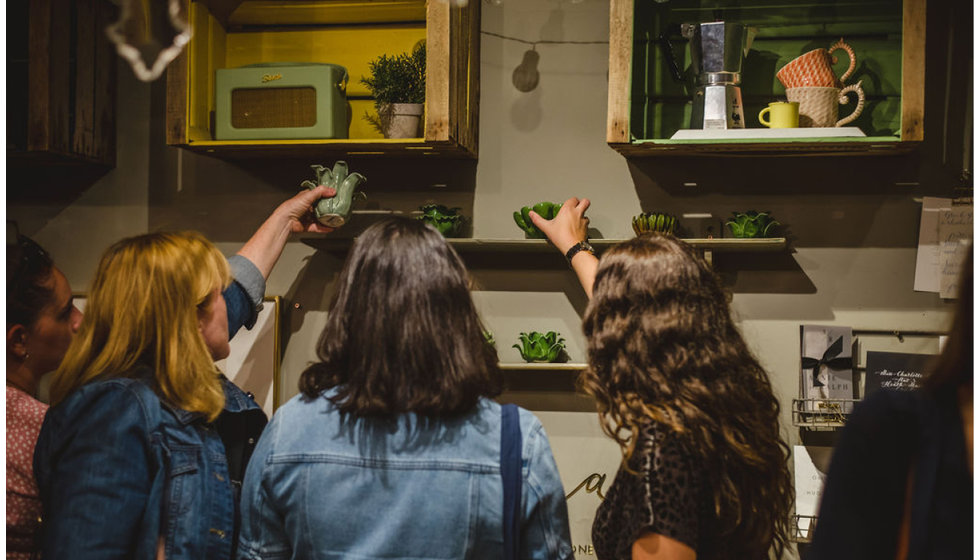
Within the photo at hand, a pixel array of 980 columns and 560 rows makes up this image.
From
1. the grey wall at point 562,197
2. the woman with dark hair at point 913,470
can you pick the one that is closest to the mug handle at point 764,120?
the grey wall at point 562,197

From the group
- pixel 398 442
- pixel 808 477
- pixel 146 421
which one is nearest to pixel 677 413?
pixel 398 442

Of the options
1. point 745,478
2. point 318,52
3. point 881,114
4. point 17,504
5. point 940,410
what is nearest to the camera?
point 940,410

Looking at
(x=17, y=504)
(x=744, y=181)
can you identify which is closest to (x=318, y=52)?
(x=744, y=181)

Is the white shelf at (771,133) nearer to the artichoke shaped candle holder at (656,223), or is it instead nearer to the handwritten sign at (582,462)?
the artichoke shaped candle holder at (656,223)

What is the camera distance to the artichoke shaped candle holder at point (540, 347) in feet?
7.80

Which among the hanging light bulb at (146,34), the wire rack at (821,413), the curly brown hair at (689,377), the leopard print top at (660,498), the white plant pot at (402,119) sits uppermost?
the hanging light bulb at (146,34)

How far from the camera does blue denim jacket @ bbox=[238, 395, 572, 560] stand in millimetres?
1189

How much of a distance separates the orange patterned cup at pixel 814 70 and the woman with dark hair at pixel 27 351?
1.90m

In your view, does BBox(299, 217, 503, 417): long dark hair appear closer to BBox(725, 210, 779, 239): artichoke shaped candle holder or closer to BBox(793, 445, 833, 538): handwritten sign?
BBox(725, 210, 779, 239): artichoke shaped candle holder

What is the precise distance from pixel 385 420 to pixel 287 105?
4.43ft

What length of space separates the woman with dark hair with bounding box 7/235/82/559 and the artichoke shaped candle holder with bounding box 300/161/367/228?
2.31 feet

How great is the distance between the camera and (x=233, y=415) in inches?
61.6

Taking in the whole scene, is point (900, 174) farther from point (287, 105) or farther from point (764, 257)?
point (287, 105)

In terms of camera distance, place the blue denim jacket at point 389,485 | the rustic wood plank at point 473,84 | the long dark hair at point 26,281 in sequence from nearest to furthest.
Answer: the blue denim jacket at point 389,485
the long dark hair at point 26,281
the rustic wood plank at point 473,84
